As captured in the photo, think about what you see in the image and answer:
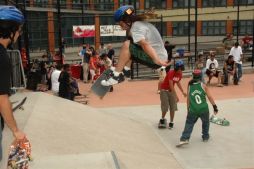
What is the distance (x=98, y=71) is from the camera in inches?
578

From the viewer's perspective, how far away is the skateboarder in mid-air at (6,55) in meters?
3.12

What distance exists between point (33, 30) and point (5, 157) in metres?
23.7

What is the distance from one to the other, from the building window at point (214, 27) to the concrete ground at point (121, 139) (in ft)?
97.1

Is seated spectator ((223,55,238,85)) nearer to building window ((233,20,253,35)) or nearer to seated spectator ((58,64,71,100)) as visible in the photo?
seated spectator ((58,64,71,100))

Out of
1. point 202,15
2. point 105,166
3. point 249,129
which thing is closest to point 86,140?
point 105,166

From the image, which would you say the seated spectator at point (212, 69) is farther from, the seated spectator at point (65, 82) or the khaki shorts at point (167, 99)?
the khaki shorts at point (167, 99)

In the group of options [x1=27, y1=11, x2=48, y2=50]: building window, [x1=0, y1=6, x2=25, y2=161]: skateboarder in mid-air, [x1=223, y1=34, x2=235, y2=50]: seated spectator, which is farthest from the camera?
[x1=27, y1=11, x2=48, y2=50]: building window

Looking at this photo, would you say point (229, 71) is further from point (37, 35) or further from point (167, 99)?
point (37, 35)

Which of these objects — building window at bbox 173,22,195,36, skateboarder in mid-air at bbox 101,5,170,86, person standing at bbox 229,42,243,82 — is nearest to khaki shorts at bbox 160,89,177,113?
skateboarder in mid-air at bbox 101,5,170,86

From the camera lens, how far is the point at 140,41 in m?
3.76

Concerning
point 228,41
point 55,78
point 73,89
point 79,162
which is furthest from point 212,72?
point 228,41

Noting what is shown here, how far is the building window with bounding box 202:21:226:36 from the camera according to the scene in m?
39.9

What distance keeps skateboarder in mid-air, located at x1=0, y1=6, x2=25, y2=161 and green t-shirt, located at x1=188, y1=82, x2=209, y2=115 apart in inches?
198

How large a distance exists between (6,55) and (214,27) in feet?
128
